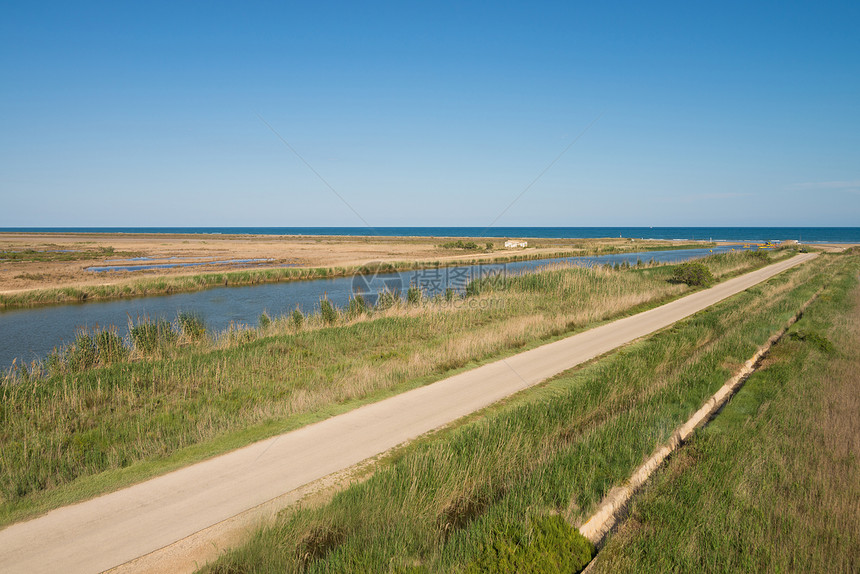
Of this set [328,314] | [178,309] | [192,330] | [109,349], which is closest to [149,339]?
[109,349]

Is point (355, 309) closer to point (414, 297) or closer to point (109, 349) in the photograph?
point (414, 297)

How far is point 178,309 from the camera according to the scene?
2903cm

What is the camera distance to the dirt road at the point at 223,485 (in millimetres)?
5289

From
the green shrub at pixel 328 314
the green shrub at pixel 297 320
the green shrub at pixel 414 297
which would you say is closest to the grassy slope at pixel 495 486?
the green shrub at pixel 297 320

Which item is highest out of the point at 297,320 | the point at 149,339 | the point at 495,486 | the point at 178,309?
the point at 495,486

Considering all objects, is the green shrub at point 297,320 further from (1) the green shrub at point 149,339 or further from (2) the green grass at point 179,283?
(2) the green grass at point 179,283

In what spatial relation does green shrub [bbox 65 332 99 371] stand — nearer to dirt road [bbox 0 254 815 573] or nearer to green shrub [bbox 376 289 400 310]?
dirt road [bbox 0 254 815 573]

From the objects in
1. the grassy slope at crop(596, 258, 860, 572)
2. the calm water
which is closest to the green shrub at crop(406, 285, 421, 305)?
the calm water

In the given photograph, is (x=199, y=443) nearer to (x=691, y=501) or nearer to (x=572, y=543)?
(x=572, y=543)

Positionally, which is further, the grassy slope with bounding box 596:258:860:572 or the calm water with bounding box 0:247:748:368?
the calm water with bounding box 0:247:748:368

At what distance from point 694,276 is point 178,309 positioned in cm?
3618

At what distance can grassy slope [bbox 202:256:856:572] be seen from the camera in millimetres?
5023

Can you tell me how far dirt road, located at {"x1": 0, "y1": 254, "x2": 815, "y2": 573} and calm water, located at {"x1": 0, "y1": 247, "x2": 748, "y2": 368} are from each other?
13.6m

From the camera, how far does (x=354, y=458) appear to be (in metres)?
7.61
